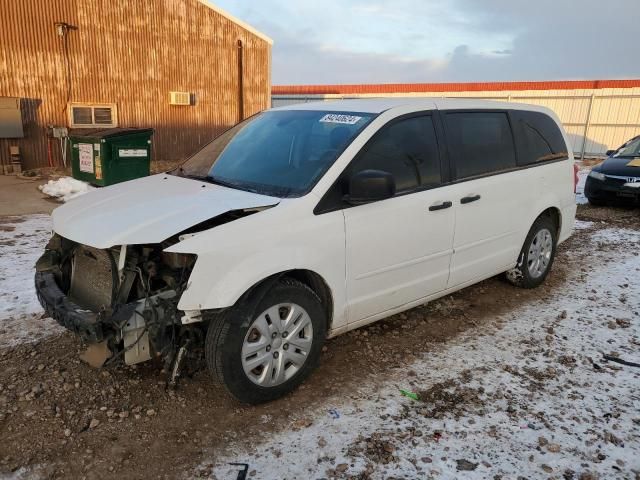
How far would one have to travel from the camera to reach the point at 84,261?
3254 millimetres

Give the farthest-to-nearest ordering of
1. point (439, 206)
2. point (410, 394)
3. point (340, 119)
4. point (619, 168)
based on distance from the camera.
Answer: point (619, 168) → point (439, 206) → point (340, 119) → point (410, 394)

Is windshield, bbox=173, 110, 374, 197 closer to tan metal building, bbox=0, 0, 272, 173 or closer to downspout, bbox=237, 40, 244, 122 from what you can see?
tan metal building, bbox=0, 0, 272, 173

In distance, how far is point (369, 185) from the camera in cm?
310

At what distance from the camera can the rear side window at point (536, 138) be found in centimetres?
468

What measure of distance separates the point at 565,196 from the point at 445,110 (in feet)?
6.85

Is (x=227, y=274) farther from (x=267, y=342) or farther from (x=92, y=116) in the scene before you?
(x=92, y=116)

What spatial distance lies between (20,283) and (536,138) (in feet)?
16.9

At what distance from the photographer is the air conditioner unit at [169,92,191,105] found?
15281 mm

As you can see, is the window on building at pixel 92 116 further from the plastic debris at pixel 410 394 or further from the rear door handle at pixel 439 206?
the plastic debris at pixel 410 394

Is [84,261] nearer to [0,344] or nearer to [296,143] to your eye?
[0,344]

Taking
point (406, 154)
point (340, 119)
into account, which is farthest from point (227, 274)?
point (406, 154)

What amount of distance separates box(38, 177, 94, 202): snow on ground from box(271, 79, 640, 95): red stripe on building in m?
19.5

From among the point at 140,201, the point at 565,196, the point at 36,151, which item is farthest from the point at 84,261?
the point at 36,151

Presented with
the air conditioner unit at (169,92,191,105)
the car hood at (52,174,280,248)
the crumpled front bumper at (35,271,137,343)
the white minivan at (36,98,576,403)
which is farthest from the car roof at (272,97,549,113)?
the air conditioner unit at (169,92,191,105)
